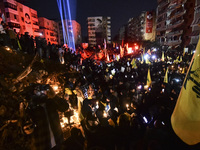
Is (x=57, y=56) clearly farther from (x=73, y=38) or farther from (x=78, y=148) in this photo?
(x=73, y=38)

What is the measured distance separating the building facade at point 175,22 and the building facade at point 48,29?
36.2m

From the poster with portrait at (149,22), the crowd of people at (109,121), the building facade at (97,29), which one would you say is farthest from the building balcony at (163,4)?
the crowd of people at (109,121)

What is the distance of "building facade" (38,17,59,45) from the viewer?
3631 centimetres

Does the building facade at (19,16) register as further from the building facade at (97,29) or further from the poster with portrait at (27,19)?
the building facade at (97,29)

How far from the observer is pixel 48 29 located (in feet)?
127

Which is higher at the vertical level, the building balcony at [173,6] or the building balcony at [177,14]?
the building balcony at [173,6]

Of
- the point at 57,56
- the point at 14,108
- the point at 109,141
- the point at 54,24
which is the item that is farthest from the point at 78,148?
the point at 54,24

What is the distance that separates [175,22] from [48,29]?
38542 mm

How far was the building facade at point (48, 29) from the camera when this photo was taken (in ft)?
119

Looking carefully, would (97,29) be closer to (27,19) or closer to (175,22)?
(27,19)

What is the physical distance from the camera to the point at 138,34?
162 feet

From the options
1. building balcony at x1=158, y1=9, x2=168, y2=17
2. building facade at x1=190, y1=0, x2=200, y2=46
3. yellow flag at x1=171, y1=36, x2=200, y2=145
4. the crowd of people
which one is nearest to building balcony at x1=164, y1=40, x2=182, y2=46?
building facade at x1=190, y1=0, x2=200, y2=46

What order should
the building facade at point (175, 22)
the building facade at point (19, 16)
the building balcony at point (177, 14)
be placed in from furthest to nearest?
the building balcony at point (177, 14) < the building facade at point (175, 22) < the building facade at point (19, 16)

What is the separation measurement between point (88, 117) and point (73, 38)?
161 feet
